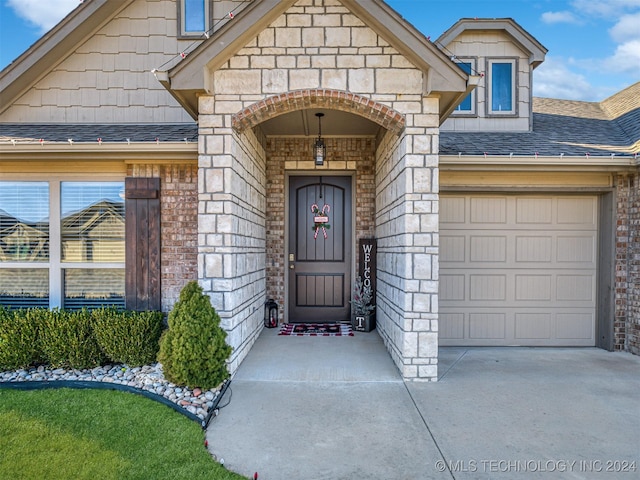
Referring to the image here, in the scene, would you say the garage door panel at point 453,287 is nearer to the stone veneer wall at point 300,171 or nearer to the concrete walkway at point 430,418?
the concrete walkway at point 430,418

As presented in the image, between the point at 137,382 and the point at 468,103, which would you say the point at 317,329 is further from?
the point at 468,103

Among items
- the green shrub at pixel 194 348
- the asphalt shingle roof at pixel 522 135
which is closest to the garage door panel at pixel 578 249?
the asphalt shingle roof at pixel 522 135

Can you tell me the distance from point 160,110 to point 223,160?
2.67m

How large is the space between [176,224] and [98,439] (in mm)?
2877

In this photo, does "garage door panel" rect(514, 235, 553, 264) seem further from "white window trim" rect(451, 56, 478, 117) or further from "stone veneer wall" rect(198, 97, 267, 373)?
"stone veneer wall" rect(198, 97, 267, 373)

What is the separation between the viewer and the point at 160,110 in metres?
6.30

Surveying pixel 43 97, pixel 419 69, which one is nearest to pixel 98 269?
pixel 43 97

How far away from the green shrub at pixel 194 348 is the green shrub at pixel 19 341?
1.80 metres

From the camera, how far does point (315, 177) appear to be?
7.04 m

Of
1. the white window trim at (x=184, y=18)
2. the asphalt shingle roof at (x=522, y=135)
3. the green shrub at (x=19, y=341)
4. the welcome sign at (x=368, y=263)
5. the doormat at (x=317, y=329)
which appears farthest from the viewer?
the welcome sign at (x=368, y=263)

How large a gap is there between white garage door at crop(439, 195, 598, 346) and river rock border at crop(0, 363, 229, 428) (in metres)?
3.54

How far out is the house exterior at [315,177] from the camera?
4.37 metres

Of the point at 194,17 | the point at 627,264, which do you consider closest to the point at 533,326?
the point at 627,264

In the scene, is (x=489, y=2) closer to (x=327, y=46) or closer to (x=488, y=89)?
(x=488, y=89)
